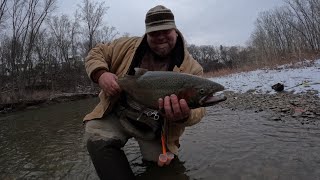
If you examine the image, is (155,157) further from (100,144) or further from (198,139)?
(198,139)

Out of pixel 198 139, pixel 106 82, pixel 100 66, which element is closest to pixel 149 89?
pixel 106 82

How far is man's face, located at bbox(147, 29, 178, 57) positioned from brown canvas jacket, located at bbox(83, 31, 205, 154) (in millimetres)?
205

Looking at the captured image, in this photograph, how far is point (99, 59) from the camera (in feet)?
11.8

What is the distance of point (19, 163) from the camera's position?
5555 millimetres

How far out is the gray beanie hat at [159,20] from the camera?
10.4 feet

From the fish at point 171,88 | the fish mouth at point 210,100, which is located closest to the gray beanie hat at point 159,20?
the fish at point 171,88

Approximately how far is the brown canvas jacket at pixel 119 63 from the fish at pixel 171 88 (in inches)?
21.5

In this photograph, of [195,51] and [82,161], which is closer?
[82,161]

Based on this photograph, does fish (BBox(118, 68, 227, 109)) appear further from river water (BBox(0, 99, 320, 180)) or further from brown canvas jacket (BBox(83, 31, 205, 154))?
river water (BBox(0, 99, 320, 180))

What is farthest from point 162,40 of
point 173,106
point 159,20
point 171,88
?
point 173,106

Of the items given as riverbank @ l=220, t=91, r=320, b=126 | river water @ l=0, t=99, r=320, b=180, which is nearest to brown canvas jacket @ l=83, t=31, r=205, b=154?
river water @ l=0, t=99, r=320, b=180

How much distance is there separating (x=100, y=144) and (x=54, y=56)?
4977cm

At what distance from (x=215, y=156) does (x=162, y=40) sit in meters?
2.15

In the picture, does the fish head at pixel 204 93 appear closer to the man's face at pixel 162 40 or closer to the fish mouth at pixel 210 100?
the fish mouth at pixel 210 100
